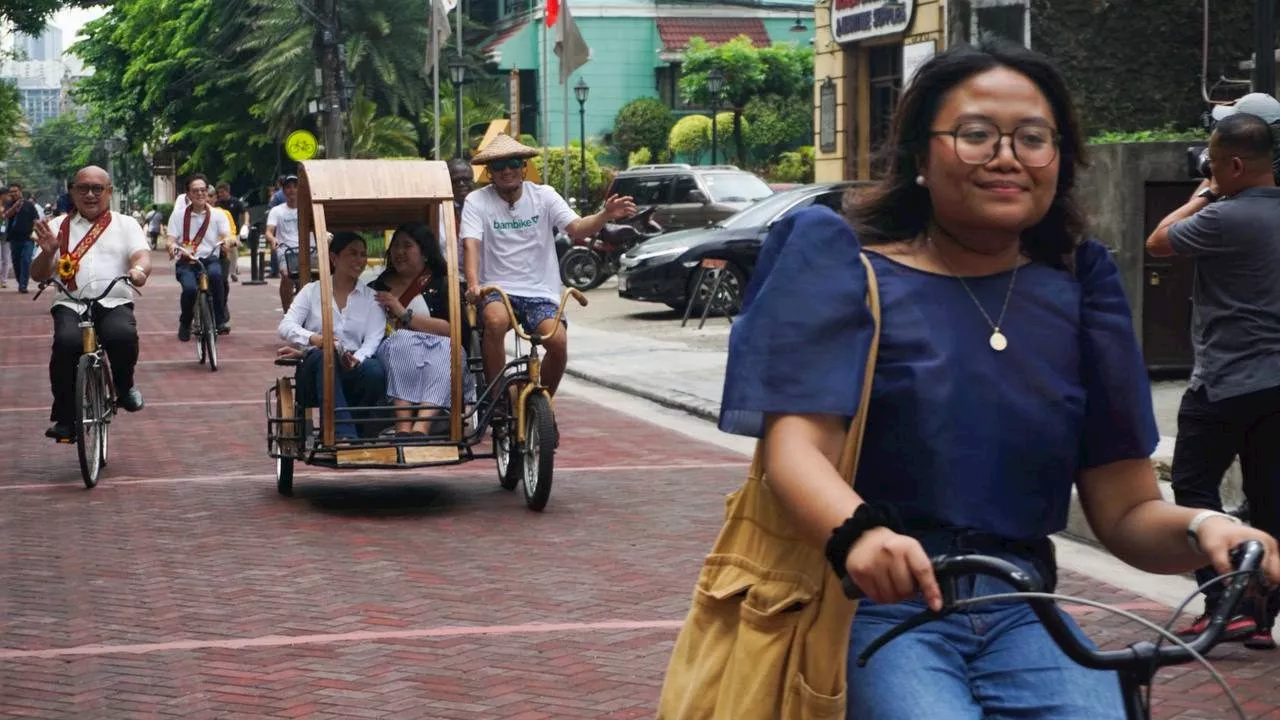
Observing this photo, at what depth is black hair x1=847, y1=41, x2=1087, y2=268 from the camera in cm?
293

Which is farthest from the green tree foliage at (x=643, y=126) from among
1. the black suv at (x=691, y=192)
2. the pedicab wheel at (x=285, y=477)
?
the pedicab wheel at (x=285, y=477)

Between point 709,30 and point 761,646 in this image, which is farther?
point 709,30

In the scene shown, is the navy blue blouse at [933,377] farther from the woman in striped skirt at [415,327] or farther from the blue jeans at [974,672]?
the woman in striped skirt at [415,327]

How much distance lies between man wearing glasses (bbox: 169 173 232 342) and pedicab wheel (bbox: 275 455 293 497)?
30.8ft

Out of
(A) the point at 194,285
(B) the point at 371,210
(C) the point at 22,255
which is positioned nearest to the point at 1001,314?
(B) the point at 371,210

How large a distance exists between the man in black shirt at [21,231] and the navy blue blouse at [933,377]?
31.6 m

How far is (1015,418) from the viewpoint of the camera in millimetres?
2814

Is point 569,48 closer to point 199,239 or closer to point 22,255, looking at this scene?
point 22,255

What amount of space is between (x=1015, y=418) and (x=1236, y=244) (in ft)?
13.0

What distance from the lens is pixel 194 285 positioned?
19312mm

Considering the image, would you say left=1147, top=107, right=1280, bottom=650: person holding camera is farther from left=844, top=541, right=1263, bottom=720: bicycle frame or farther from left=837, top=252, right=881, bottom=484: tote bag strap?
left=844, top=541, right=1263, bottom=720: bicycle frame

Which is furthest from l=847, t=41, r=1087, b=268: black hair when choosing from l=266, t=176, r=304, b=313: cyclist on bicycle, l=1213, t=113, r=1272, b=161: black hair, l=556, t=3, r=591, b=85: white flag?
l=556, t=3, r=591, b=85: white flag

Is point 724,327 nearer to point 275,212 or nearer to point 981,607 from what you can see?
point 275,212

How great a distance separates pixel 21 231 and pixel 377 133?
1970 cm
